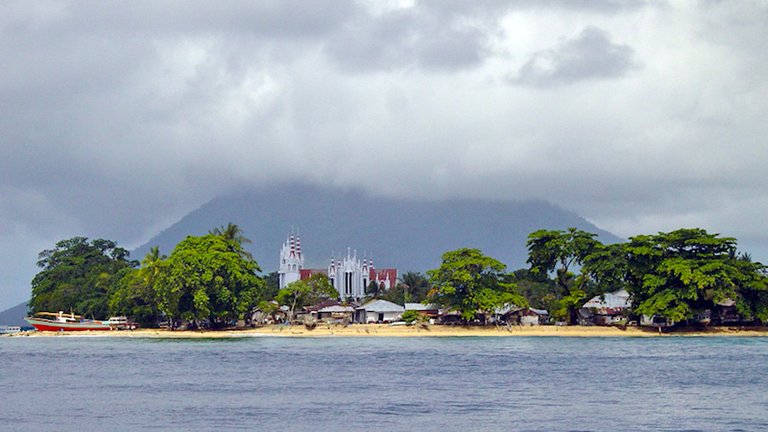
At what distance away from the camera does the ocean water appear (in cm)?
3009

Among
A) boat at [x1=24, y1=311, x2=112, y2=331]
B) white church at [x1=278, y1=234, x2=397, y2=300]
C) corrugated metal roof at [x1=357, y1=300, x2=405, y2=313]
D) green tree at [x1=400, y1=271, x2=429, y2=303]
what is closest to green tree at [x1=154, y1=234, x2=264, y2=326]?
boat at [x1=24, y1=311, x2=112, y2=331]

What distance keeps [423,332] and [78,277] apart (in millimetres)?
57208

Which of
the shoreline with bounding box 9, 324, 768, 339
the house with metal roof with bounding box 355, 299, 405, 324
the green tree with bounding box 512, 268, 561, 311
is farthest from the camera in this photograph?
the green tree with bounding box 512, 268, 561, 311

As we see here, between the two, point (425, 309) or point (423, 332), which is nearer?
point (423, 332)

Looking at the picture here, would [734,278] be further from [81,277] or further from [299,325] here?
[81,277]

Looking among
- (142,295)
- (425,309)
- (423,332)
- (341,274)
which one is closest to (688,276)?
(423,332)

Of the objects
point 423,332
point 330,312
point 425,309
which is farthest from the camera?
point 330,312

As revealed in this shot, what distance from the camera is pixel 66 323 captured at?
4225 inches

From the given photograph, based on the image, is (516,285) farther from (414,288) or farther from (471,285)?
(414,288)

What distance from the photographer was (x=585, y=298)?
97.7m

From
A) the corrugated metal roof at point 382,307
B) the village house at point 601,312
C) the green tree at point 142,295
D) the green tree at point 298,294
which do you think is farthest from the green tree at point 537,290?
the green tree at point 142,295

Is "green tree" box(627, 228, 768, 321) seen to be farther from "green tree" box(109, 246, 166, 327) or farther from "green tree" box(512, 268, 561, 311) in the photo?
"green tree" box(109, 246, 166, 327)

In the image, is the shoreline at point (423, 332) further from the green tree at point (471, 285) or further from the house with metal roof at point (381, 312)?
the house with metal roof at point (381, 312)

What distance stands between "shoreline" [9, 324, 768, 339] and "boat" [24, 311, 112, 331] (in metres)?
1.69
